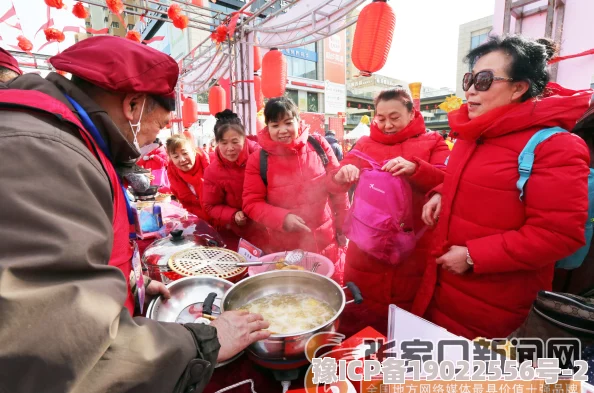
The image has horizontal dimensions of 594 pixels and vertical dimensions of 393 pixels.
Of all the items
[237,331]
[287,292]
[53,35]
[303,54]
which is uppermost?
[303,54]

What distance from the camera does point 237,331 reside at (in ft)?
3.30

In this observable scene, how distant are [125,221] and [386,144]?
70.9 inches

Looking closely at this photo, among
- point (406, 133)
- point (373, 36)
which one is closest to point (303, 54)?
point (373, 36)

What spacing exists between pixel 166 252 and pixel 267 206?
816mm

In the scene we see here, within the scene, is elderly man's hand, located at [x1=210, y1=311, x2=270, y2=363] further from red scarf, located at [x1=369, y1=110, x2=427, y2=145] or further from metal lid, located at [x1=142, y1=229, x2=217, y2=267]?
red scarf, located at [x1=369, y1=110, x2=427, y2=145]

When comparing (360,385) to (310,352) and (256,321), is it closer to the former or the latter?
(310,352)

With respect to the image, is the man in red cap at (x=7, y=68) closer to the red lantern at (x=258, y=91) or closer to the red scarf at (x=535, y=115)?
the red scarf at (x=535, y=115)

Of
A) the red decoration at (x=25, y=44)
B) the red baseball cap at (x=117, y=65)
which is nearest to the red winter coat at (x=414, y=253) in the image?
the red baseball cap at (x=117, y=65)

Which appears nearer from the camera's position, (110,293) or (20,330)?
(20,330)

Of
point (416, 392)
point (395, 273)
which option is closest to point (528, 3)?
point (395, 273)

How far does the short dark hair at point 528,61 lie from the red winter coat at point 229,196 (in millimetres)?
2052

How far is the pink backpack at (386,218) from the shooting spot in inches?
69.4

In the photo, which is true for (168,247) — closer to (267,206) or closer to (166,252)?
(166,252)

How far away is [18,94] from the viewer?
0.75 metres
